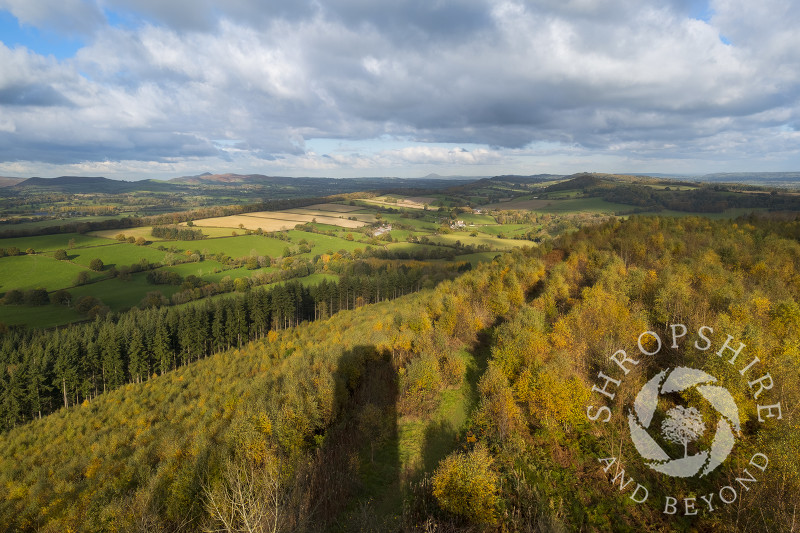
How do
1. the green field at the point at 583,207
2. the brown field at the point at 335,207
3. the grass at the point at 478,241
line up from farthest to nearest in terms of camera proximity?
the brown field at the point at 335,207 → the green field at the point at 583,207 → the grass at the point at 478,241

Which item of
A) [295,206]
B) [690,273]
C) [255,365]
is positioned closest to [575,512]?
[690,273]

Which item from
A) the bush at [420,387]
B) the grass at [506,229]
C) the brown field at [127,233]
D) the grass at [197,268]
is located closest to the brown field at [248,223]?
the brown field at [127,233]

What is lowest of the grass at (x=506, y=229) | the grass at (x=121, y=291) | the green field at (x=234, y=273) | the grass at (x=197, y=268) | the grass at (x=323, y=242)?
the grass at (x=121, y=291)

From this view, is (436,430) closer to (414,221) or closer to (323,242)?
(323,242)

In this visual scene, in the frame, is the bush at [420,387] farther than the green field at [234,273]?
No

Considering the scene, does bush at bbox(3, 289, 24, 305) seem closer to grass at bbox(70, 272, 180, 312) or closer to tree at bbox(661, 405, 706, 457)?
grass at bbox(70, 272, 180, 312)

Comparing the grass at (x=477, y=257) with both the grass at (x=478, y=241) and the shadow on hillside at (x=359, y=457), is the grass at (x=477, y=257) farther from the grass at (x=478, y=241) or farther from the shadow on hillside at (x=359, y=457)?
the shadow on hillside at (x=359, y=457)

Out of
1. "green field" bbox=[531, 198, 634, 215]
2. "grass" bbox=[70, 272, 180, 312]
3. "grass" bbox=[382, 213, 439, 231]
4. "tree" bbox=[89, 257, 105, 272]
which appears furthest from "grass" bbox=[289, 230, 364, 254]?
"green field" bbox=[531, 198, 634, 215]
